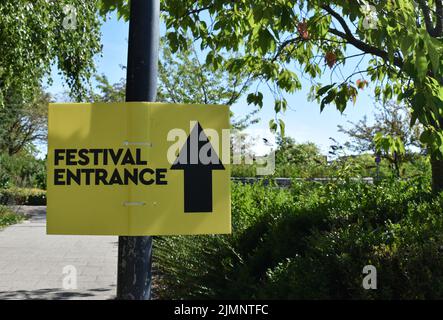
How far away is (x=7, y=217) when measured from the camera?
53.1ft

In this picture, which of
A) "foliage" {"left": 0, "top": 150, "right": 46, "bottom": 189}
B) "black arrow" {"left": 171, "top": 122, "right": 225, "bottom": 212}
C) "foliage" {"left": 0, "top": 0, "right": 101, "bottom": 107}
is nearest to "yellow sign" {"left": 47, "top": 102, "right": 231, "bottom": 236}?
"black arrow" {"left": 171, "top": 122, "right": 225, "bottom": 212}

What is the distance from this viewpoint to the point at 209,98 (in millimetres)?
27828

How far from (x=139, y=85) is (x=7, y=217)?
49.8ft

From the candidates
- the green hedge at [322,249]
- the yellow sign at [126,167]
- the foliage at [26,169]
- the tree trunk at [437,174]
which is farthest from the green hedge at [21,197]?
the yellow sign at [126,167]

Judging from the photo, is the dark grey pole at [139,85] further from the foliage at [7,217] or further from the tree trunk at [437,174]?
the foliage at [7,217]

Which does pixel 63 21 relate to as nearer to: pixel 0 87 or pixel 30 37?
pixel 30 37

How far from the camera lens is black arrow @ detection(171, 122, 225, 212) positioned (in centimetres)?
243

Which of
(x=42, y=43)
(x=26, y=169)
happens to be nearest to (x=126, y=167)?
(x=42, y=43)

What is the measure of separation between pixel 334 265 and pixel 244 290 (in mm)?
1100

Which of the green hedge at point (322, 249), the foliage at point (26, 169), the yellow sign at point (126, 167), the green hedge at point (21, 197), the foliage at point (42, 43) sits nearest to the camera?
the yellow sign at point (126, 167)

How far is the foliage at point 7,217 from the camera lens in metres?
15.6

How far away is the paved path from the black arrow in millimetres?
4103

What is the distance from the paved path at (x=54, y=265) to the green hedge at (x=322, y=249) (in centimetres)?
97

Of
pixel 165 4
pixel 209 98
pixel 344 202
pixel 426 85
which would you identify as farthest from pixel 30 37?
pixel 209 98
